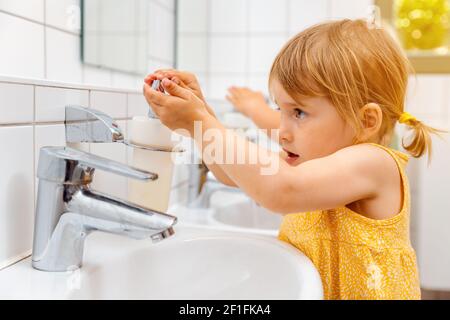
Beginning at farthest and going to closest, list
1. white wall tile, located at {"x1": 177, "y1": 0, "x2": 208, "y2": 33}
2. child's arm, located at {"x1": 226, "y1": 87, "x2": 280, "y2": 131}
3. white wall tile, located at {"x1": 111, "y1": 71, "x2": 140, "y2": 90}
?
white wall tile, located at {"x1": 177, "y1": 0, "x2": 208, "y2": 33}, child's arm, located at {"x1": 226, "y1": 87, "x2": 280, "y2": 131}, white wall tile, located at {"x1": 111, "y1": 71, "x2": 140, "y2": 90}

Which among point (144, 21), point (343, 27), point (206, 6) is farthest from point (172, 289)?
point (206, 6)

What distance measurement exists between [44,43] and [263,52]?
0.97 m

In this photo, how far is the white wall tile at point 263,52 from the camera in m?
1.60

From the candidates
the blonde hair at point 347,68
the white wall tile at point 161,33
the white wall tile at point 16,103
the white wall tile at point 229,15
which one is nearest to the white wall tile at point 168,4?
the white wall tile at point 161,33

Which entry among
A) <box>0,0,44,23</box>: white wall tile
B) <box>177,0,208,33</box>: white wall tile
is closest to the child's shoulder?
<box>0,0,44,23</box>: white wall tile

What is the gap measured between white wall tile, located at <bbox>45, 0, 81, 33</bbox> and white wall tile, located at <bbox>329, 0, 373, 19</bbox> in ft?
3.13

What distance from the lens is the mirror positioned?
88cm

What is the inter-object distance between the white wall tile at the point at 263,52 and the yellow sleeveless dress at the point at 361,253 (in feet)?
3.08

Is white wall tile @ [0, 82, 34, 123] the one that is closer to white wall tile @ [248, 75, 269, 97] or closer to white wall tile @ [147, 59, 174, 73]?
white wall tile @ [147, 59, 174, 73]

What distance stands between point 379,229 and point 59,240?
421 millimetres

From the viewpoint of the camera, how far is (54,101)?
0.62 metres

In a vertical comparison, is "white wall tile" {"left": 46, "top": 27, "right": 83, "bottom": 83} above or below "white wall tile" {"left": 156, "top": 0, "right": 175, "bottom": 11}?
below

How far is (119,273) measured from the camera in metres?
0.63

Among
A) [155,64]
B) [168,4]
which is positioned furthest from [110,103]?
[168,4]
